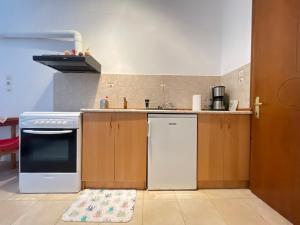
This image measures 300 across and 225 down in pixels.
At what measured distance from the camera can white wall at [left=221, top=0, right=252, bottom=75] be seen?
2.52 m

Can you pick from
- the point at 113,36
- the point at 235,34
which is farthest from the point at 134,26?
the point at 235,34

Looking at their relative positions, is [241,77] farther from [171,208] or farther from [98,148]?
[98,148]

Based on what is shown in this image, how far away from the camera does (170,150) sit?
2.38m

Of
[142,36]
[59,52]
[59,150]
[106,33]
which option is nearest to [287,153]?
[59,150]

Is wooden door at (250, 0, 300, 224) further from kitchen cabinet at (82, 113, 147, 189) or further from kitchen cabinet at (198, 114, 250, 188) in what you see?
kitchen cabinet at (82, 113, 147, 189)

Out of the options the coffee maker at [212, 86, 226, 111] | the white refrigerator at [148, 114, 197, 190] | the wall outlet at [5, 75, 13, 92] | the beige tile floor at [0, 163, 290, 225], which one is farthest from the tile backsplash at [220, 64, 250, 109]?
the wall outlet at [5, 75, 13, 92]

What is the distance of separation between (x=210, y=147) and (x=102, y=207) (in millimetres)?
1254

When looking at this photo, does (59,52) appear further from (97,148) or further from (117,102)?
(97,148)

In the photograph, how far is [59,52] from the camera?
3.14m

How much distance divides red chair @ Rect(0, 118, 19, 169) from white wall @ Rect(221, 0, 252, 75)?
286 cm

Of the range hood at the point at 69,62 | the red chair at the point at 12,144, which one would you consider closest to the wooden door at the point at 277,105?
the range hood at the point at 69,62

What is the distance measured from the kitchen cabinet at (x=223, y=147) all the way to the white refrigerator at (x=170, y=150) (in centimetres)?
13

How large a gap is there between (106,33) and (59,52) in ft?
2.35

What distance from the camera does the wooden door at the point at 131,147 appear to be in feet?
7.80
